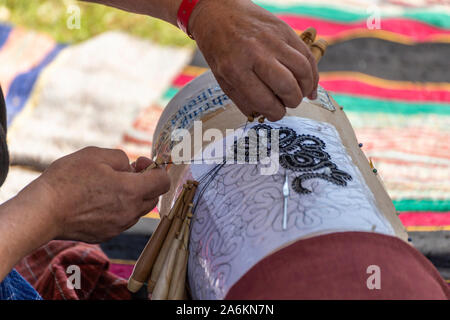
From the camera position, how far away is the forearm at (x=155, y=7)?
0.91 m

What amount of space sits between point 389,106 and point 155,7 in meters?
1.12

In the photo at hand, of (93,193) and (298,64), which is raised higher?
(298,64)

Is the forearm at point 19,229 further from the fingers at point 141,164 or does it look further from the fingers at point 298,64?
the fingers at point 298,64

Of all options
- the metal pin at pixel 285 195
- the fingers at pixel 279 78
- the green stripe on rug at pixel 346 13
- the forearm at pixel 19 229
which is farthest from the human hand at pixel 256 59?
the green stripe on rug at pixel 346 13

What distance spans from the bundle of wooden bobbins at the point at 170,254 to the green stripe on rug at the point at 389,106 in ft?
3.82

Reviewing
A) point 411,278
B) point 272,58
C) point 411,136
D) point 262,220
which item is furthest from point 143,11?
point 411,136

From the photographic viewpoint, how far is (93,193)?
74cm

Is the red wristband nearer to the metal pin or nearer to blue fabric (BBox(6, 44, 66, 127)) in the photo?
the metal pin

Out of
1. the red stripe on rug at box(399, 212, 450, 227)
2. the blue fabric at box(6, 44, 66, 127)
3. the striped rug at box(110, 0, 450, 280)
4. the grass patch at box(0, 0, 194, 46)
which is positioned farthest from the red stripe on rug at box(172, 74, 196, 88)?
the red stripe on rug at box(399, 212, 450, 227)

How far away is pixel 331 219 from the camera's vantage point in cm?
65

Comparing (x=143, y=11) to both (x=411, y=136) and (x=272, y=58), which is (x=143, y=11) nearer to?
(x=272, y=58)

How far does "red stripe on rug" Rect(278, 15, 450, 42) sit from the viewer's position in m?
2.19

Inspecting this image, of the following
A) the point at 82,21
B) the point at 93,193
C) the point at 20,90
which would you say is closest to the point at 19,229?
the point at 93,193

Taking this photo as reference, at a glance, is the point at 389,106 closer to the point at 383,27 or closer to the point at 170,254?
the point at 383,27
